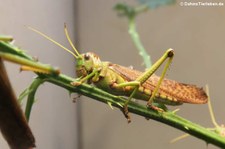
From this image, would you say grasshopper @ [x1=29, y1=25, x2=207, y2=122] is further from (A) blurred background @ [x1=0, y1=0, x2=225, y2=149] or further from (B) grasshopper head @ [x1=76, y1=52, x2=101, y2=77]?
(A) blurred background @ [x1=0, y1=0, x2=225, y2=149]

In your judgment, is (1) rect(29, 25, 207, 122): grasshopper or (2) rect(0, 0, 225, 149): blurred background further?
(2) rect(0, 0, 225, 149): blurred background

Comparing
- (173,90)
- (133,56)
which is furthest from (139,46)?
(133,56)

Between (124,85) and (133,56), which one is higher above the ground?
(124,85)

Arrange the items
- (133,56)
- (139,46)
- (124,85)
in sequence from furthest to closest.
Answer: (133,56) < (139,46) < (124,85)

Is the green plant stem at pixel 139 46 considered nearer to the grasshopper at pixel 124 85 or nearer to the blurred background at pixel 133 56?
the grasshopper at pixel 124 85

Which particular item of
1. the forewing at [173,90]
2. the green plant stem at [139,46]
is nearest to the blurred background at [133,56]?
the green plant stem at [139,46]

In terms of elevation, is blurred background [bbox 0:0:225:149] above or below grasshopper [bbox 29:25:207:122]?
below

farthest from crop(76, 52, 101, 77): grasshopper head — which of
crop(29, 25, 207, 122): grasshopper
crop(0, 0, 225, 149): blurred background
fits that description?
crop(0, 0, 225, 149): blurred background

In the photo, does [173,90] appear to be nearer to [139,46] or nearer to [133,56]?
[139,46]
